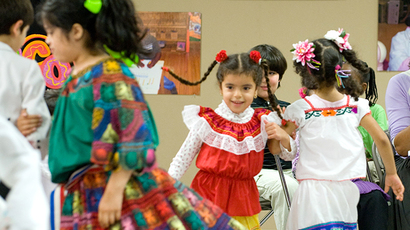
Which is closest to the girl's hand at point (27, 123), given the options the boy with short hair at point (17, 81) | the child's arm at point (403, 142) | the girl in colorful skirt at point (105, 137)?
the boy with short hair at point (17, 81)

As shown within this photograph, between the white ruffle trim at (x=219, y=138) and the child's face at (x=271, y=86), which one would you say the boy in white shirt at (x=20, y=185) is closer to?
the white ruffle trim at (x=219, y=138)

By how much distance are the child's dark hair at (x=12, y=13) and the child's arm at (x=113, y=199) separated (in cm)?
82

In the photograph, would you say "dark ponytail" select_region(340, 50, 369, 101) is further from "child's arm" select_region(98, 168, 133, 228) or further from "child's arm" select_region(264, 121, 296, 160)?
"child's arm" select_region(98, 168, 133, 228)

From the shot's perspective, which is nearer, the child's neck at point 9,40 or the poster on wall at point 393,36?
the child's neck at point 9,40

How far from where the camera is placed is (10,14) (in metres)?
1.61

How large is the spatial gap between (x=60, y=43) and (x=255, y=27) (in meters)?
3.21

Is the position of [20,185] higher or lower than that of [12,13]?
lower

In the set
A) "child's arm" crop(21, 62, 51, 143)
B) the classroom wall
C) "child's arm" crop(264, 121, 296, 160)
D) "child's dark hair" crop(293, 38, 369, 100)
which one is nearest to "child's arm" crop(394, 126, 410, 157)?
"child's dark hair" crop(293, 38, 369, 100)

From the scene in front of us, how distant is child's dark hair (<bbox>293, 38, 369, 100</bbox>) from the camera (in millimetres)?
2062

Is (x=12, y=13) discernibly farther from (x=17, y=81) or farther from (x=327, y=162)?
(x=327, y=162)

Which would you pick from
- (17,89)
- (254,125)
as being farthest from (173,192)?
(254,125)

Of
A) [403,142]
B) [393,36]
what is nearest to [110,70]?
[403,142]

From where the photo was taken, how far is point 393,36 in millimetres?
4242

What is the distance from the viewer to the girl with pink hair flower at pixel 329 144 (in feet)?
6.52
